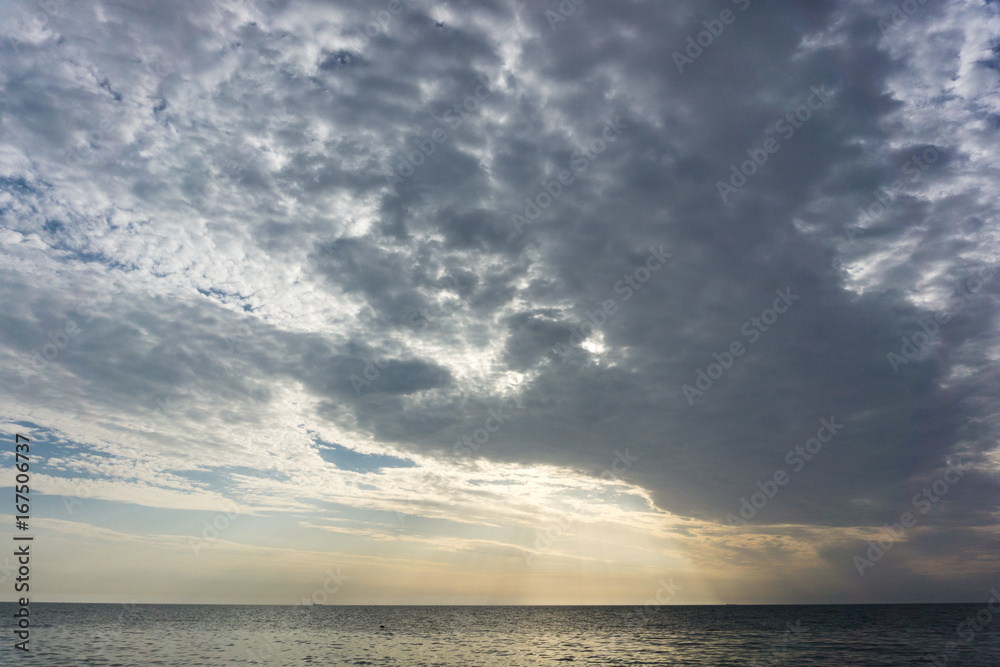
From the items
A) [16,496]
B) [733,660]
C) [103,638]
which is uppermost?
[16,496]

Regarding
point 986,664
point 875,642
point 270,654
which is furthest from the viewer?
point 875,642

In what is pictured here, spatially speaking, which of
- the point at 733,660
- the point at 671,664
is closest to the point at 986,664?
the point at 733,660

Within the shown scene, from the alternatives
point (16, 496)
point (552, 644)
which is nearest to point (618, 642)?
point (552, 644)

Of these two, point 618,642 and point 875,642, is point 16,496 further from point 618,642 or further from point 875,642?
point 875,642

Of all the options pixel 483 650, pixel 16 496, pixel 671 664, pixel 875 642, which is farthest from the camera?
pixel 875 642

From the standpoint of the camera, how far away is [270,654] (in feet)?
198

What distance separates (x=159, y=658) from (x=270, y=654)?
11.3 metres

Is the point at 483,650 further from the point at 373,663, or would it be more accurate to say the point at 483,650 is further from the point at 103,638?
the point at 103,638

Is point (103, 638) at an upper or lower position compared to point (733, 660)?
lower

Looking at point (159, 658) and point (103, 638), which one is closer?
point (159, 658)

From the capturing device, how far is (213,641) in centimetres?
7525

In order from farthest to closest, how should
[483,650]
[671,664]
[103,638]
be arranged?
[103,638], [483,650], [671,664]

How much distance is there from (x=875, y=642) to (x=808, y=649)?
1645 centimetres

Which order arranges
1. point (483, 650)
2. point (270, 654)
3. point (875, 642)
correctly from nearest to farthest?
point (270, 654) < point (483, 650) < point (875, 642)
